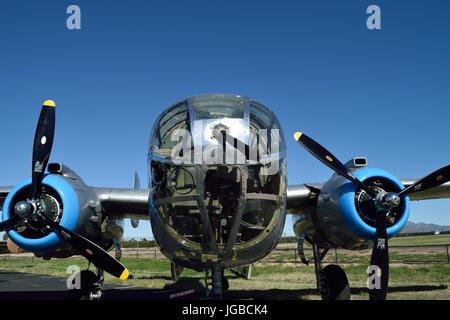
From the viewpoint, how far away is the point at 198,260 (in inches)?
302

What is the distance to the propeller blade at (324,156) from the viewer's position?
10075 mm

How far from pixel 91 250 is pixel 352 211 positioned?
553cm

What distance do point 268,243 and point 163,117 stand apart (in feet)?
9.19

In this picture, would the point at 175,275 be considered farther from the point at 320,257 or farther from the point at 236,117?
the point at 236,117

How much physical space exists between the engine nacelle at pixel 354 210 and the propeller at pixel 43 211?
4.61 meters

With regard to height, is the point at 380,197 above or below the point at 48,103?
below

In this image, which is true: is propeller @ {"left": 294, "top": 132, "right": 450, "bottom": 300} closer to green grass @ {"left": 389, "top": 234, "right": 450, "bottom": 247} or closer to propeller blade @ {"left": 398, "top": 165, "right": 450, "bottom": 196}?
propeller blade @ {"left": 398, "top": 165, "right": 450, "bottom": 196}

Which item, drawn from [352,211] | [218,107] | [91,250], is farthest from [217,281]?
[352,211]

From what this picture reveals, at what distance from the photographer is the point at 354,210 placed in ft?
32.9

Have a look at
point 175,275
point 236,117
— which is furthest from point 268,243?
point 175,275

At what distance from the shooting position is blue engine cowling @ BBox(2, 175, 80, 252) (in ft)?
32.2

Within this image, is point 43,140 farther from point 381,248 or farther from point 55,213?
point 381,248

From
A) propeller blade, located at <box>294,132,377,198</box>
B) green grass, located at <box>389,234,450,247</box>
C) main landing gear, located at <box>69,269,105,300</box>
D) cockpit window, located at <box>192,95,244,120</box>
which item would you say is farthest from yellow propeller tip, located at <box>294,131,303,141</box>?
green grass, located at <box>389,234,450,247</box>

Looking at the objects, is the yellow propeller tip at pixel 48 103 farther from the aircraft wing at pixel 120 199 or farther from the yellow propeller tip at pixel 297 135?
the yellow propeller tip at pixel 297 135
